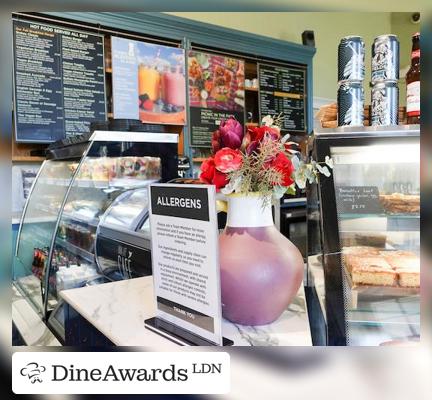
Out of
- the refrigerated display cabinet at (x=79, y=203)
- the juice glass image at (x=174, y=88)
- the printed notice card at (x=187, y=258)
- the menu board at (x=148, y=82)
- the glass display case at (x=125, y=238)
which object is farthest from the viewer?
the juice glass image at (x=174, y=88)

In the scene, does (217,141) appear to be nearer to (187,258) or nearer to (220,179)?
(220,179)

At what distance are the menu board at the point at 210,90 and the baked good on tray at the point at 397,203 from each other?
85.3 inches

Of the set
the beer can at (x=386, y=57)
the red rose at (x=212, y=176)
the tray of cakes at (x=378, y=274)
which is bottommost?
the tray of cakes at (x=378, y=274)

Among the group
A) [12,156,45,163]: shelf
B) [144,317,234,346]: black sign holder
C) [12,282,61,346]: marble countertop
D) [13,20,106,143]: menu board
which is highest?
[13,20,106,143]: menu board

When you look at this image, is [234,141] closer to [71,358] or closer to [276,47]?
[71,358]

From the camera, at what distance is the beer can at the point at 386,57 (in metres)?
0.86

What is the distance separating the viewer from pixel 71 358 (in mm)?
679

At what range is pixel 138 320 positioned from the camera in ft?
2.67

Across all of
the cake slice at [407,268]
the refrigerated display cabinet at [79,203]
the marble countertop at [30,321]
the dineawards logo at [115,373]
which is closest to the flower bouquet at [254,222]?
the dineawards logo at [115,373]

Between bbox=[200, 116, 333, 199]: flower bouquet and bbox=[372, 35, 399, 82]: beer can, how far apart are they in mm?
270

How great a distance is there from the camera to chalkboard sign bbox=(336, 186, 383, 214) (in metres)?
0.86

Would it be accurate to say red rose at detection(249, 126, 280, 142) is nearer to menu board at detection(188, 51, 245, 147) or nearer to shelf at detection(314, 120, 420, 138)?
shelf at detection(314, 120, 420, 138)

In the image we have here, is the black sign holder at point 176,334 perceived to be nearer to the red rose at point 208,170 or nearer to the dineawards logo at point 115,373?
the dineawards logo at point 115,373

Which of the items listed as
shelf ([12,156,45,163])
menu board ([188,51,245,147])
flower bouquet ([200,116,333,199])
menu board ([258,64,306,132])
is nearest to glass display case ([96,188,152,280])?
flower bouquet ([200,116,333,199])
